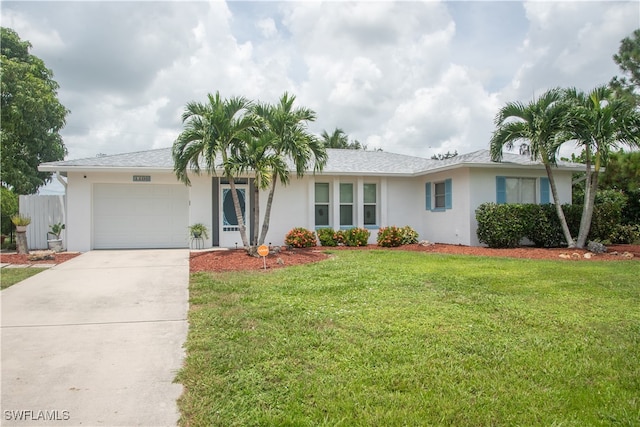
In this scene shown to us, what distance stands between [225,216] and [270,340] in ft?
33.8

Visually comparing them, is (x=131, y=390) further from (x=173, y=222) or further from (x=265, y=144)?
(x=173, y=222)

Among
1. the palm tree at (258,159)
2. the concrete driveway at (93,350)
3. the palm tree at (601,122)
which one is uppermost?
the palm tree at (601,122)

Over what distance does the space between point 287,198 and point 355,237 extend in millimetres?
2824

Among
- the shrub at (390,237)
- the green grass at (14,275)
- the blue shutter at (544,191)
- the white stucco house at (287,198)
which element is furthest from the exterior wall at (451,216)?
the green grass at (14,275)

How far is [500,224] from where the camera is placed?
13.2m

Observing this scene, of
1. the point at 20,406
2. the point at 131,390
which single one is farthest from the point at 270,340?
the point at 20,406

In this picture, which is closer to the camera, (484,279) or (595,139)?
(484,279)

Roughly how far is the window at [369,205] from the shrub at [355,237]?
1.25m

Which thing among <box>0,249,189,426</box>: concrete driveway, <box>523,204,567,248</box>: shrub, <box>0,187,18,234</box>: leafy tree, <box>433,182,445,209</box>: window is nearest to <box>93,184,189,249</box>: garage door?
<box>0,187,18,234</box>: leafy tree

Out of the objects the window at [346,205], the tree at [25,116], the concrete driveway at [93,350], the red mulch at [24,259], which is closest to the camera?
the concrete driveway at [93,350]

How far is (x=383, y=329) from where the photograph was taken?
4875mm

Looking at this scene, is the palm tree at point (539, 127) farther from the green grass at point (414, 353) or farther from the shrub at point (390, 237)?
the green grass at point (414, 353)

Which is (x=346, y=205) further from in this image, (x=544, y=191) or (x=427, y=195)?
(x=544, y=191)

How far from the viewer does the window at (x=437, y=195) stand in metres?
15.0
